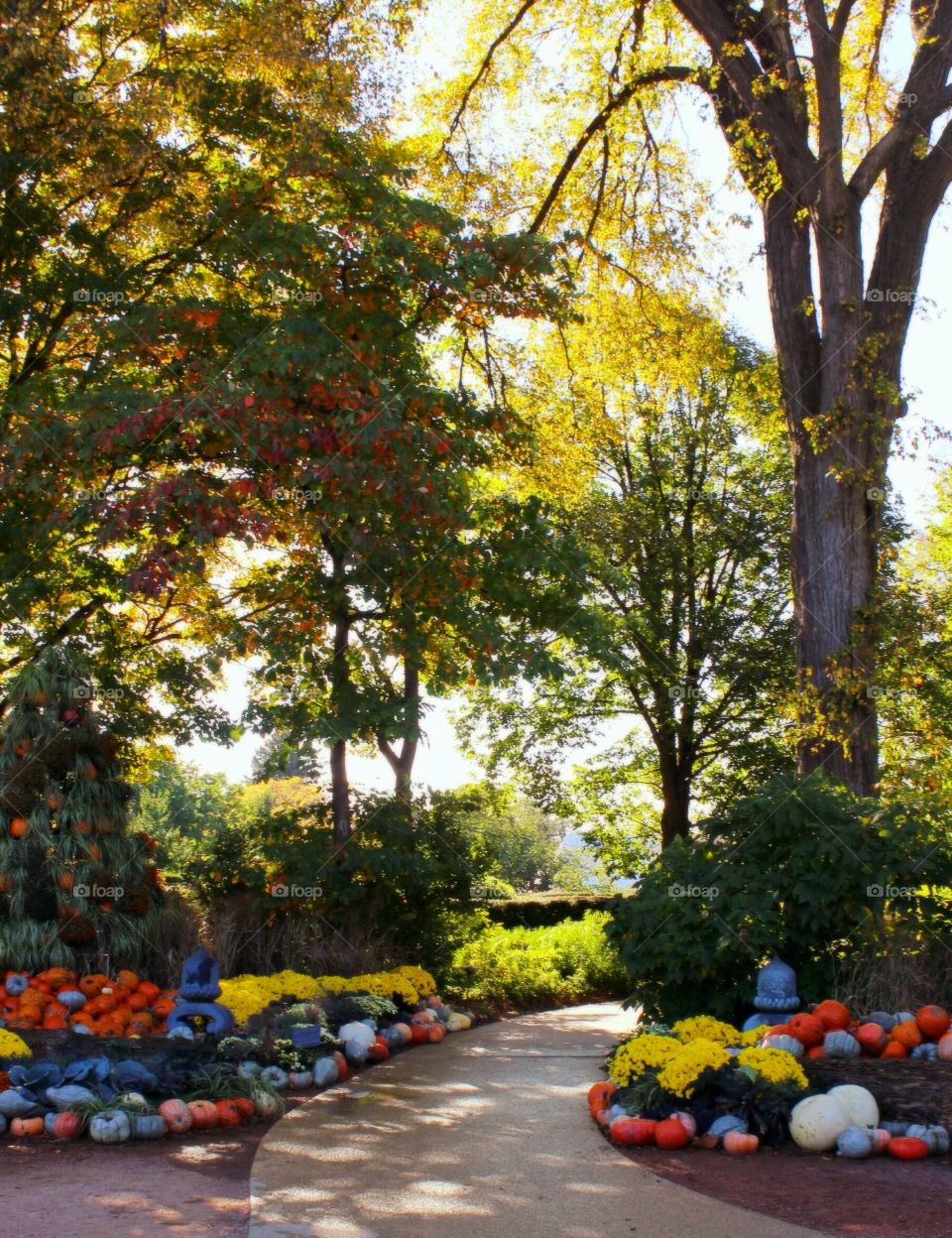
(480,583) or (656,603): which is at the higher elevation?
(656,603)

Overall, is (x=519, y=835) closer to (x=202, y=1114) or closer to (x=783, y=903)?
(x=783, y=903)

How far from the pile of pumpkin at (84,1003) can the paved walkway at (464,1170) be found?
67.2 inches

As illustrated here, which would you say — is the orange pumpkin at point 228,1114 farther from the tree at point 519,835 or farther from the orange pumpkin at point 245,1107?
the tree at point 519,835

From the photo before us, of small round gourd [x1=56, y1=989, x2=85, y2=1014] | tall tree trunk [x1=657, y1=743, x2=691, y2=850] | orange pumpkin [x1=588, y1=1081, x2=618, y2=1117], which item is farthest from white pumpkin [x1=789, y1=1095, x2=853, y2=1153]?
tall tree trunk [x1=657, y1=743, x2=691, y2=850]

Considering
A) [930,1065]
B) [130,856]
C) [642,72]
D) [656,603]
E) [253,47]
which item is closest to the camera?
[930,1065]

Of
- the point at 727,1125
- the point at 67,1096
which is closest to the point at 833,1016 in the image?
the point at 727,1125

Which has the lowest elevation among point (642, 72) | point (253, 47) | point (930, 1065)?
point (930, 1065)

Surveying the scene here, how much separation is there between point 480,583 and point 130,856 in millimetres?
3929

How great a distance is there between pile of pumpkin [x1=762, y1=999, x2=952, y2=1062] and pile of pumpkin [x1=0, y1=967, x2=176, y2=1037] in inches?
175

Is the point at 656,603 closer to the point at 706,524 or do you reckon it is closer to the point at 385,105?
the point at 706,524

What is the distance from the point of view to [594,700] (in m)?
20.5

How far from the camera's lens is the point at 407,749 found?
1510cm

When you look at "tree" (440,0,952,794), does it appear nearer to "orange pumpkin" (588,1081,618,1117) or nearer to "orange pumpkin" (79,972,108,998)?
"orange pumpkin" (588,1081,618,1117)

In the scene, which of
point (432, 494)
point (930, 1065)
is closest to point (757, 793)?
point (930, 1065)
